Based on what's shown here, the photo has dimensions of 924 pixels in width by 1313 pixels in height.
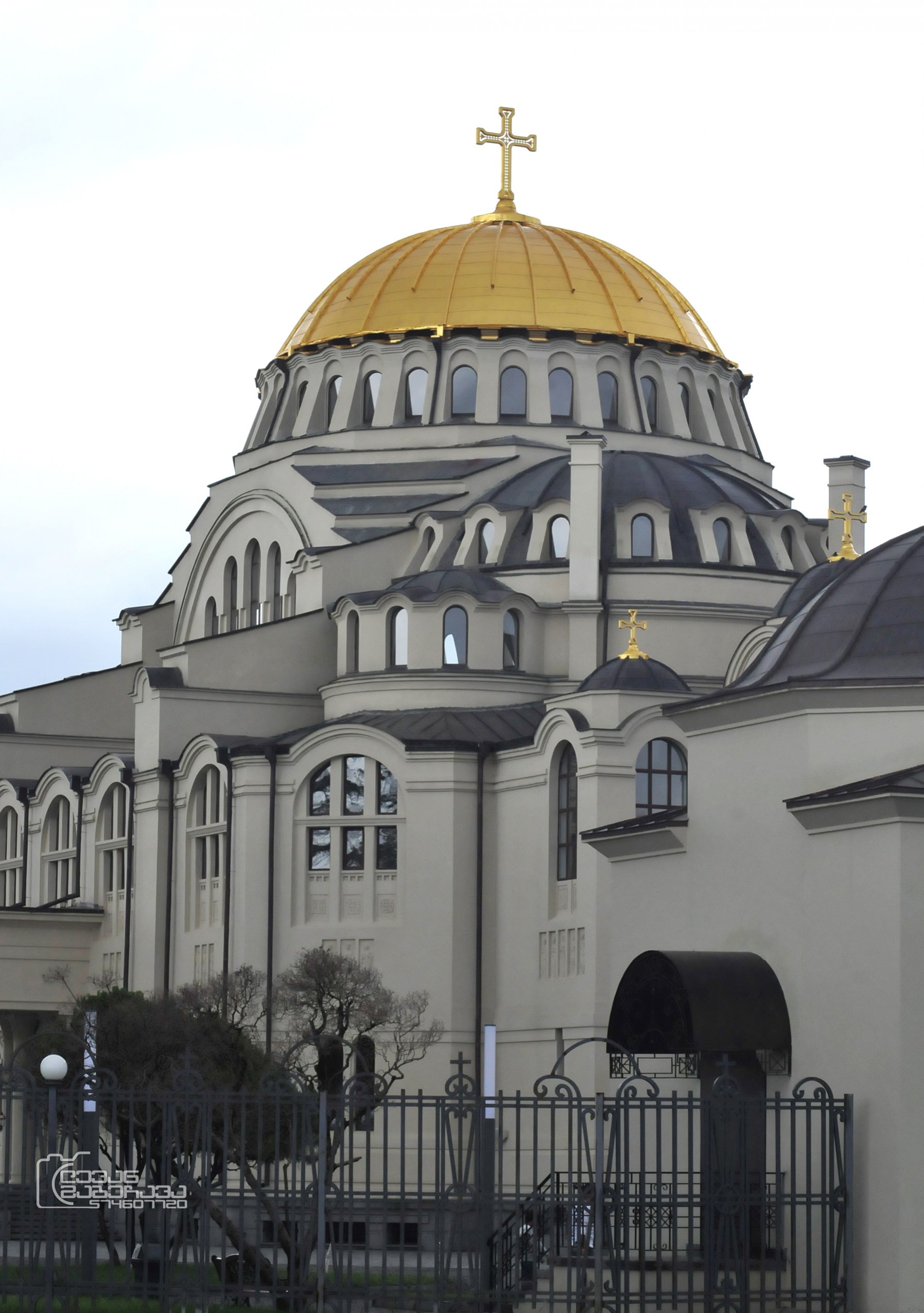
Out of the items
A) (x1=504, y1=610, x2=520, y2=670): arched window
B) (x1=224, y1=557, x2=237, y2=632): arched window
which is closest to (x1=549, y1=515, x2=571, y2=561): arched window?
(x1=504, y1=610, x2=520, y2=670): arched window

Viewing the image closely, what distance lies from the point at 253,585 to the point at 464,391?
237 inches

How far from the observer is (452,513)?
4594 cm

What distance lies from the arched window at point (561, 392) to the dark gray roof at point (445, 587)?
306 inches

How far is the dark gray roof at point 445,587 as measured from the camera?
1646 inches

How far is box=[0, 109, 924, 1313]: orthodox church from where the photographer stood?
126ft

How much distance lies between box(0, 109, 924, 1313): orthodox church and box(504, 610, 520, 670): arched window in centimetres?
6

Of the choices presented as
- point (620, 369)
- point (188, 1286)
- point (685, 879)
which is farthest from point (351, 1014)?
point (620, 369)

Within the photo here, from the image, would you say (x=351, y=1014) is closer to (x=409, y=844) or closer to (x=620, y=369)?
(x=409, y=844)

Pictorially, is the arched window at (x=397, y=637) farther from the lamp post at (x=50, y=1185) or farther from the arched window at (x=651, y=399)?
the lamp post at (x=50, y=1185)

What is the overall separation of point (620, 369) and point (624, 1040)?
30964 mm

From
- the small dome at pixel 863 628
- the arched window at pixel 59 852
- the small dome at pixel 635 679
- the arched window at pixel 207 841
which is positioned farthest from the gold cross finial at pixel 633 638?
the small dome at pixel 863 628

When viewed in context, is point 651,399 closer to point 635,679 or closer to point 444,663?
point 444,663

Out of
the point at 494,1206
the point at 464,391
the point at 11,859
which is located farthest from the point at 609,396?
the point at 494,1206

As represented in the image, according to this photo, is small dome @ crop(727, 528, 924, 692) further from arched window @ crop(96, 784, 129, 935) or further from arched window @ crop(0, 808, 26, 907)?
arched window @ crop(0, 808, 26, 907)
